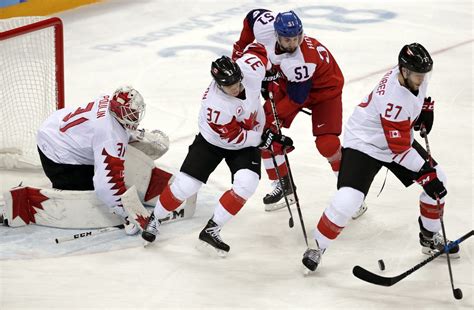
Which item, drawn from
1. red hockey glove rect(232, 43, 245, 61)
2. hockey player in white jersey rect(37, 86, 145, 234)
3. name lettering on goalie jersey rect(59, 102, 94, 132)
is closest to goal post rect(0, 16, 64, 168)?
hockey player in white jersey rect(37, 86, 145, 234)

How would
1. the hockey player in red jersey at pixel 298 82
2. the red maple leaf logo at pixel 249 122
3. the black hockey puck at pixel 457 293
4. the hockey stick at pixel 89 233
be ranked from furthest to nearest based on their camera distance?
the hockey player in red jersey at pixel 298 82 → the hockey stick at pixel 89 233 → the red maple leaf logo at pixel 249 122 → the black hockey puck at pixel 457 293


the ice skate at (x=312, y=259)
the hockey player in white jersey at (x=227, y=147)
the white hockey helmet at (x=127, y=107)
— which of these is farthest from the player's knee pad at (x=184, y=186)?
the ice skate at (x=312, y=259)

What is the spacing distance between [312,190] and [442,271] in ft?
3.51

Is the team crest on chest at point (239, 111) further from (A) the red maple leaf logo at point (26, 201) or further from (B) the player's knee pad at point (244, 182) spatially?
(A) the red maple leaf logo at point (26, 201)

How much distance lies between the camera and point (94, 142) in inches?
164

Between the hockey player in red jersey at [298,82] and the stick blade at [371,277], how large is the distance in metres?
0.81

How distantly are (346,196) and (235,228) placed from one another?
0.81m

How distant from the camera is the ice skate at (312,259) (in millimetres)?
3836

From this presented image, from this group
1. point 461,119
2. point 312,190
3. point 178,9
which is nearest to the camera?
point 312,190

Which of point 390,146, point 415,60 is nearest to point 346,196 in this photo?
point 390,146

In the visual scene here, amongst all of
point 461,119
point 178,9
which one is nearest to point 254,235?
point 461,119

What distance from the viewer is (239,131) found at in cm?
394

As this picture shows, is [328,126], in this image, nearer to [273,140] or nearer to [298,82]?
[298,82]

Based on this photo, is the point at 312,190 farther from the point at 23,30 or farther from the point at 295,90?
the point at 23,30
